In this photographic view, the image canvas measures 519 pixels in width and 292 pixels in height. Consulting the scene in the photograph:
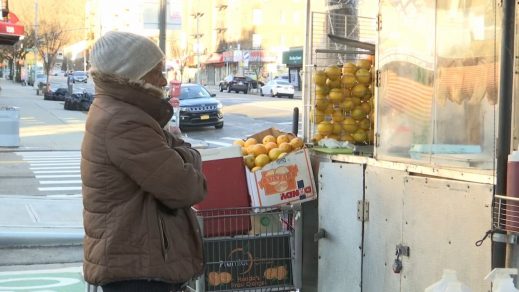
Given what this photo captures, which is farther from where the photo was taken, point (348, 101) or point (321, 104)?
point (321, 104)

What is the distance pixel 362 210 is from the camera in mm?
4121

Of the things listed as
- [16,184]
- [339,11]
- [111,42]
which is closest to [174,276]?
[111,42]

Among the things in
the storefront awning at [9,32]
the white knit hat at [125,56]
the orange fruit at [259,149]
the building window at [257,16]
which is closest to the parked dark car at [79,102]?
the storefront awning at [9,32]

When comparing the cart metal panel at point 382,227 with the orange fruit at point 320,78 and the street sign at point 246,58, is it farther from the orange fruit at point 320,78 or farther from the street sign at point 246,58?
the street sign at point 246,58

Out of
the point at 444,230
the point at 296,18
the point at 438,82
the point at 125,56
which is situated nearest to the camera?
the point at 125,56

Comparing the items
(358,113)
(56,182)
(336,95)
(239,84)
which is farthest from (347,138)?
(239,84)

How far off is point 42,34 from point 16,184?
52.1 m

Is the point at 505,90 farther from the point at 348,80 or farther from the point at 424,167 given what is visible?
the point at 348,80

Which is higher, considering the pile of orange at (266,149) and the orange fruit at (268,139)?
the orange fruit at (268,139)

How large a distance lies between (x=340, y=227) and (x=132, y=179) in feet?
6.86

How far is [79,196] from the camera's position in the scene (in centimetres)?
1100

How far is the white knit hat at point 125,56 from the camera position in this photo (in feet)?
8.70

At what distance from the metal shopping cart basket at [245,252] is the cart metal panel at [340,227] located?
314mm

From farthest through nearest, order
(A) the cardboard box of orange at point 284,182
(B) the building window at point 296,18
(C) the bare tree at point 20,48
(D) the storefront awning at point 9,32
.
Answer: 1. (B) the building window at point 296,18
2. (C) the bare tree at point 20,48
3. (D) the storefront awning at point 9,32
4. (A) the cardboard box of orange at point 284,182
